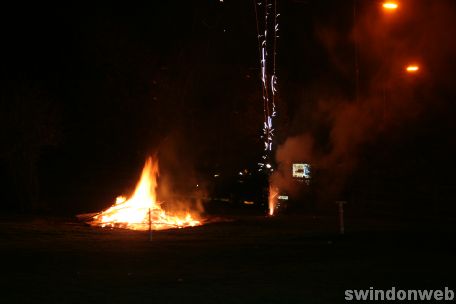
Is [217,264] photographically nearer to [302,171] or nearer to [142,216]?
[142,216]

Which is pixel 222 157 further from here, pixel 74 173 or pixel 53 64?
pixel 53 64

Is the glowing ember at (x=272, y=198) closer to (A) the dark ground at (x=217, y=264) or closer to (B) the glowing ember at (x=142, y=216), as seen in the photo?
(B) the glowing ember at (x=142, y=216)

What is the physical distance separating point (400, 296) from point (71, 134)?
113 ft

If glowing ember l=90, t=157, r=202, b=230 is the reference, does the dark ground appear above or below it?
below

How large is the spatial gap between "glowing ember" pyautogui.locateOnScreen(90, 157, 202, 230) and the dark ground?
6.69 ft

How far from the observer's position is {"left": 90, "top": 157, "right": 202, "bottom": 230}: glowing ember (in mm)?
24578

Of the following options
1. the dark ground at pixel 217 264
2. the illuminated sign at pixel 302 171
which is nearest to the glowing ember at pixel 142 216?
the dark ground at pixel 217 264

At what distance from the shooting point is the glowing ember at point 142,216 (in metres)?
24.6

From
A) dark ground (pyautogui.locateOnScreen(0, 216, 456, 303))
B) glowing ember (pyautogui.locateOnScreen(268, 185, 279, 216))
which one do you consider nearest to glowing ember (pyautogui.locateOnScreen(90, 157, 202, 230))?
dark ground (pyautogui.locateOnScreen(0, 216, 456, 303))

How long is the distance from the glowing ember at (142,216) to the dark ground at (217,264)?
6.69 ft

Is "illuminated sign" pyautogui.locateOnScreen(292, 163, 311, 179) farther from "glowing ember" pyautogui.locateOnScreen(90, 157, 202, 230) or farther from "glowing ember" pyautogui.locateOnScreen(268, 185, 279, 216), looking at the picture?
"glowing ember" pyautogui.locateOnScreen(90, 157, 202, 230)

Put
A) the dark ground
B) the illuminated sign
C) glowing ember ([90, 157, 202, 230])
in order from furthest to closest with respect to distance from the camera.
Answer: the illuminated sign → glowing ember ([90, 157, 202, 230]) → the dark ground

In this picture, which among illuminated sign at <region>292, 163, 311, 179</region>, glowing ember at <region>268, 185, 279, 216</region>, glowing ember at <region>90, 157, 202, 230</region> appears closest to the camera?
glowing ember at <region>90, 157, 202, 230</region>

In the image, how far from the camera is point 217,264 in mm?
13914
